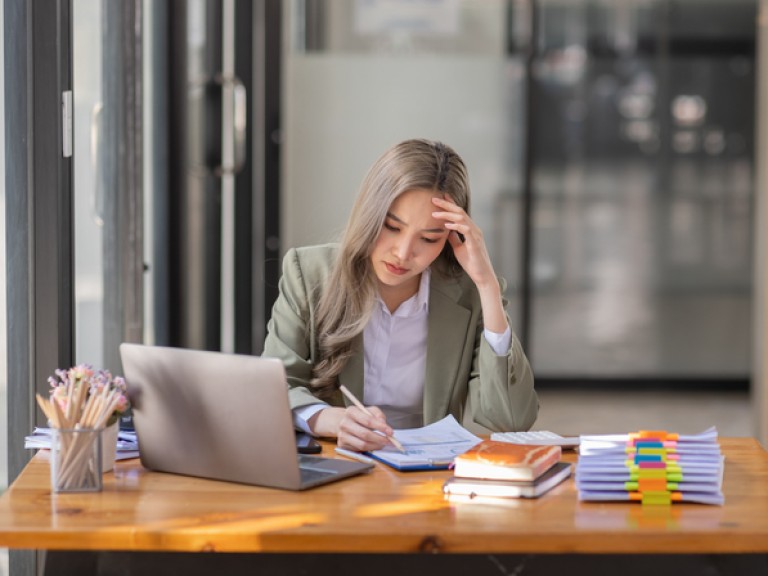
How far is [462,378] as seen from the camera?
2.58 metres

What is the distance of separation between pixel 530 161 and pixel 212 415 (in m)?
4.57

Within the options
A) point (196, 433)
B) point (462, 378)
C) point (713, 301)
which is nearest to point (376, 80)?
point (713, 301)

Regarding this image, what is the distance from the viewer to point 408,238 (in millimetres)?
2422

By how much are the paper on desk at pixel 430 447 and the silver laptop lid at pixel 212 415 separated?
0.81ft

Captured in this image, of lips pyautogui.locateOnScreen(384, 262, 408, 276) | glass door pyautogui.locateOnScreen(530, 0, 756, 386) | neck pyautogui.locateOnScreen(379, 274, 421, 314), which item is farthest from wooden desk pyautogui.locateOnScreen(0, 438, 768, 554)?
glass door pyautogui.locateOnScreen(530, 0, 756, 386)

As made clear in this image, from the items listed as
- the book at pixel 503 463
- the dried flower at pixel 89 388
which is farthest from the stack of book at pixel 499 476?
the dried flower at pixel 89 388

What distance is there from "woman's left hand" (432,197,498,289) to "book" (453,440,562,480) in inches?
24.4

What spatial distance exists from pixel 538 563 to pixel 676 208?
495 centimetres

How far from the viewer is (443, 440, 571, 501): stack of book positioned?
1771 mm

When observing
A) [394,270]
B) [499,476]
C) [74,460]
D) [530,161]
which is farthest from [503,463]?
[530,161]

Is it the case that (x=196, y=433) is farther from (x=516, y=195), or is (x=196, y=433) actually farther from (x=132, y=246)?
(x=516, y=195)

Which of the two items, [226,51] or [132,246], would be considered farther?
[226,51]

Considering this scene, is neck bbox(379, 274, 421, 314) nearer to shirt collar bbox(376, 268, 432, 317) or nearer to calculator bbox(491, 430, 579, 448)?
→ shirt collar bbox(376, 268, 432, 317)

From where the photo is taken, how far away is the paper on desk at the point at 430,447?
6.47 feet
